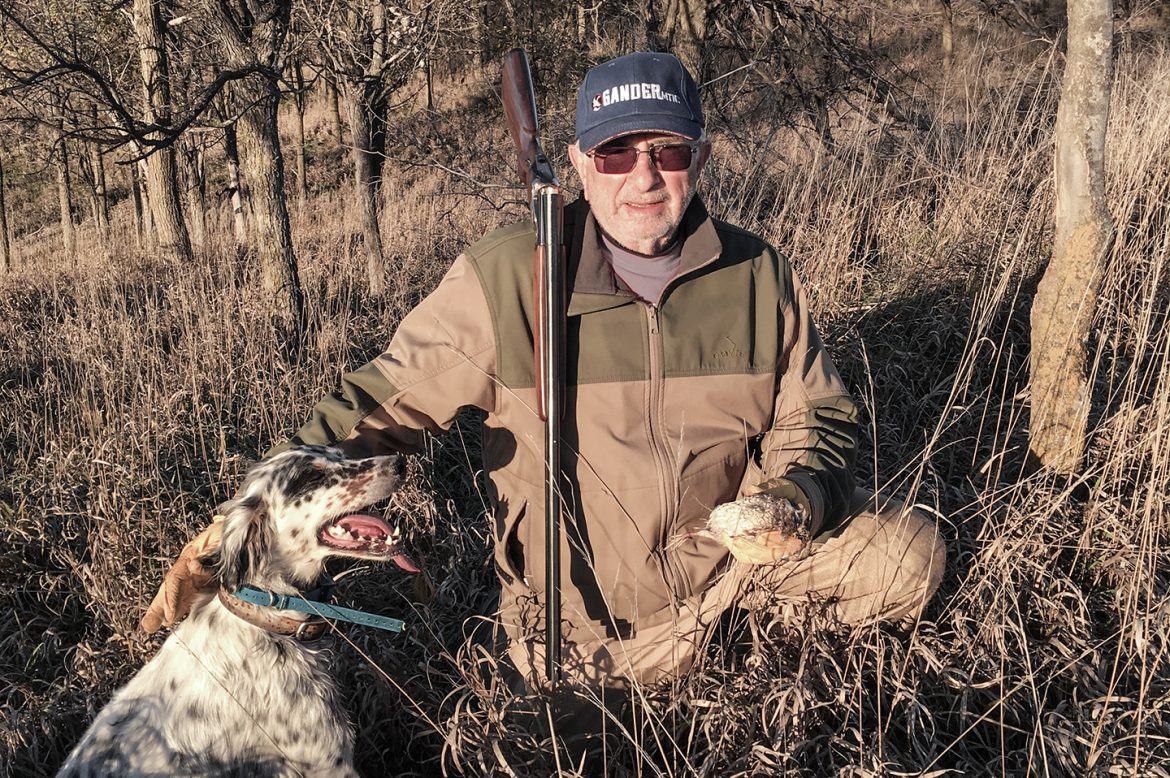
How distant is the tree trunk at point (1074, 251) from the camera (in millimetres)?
2965

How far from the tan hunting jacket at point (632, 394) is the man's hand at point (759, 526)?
271mm

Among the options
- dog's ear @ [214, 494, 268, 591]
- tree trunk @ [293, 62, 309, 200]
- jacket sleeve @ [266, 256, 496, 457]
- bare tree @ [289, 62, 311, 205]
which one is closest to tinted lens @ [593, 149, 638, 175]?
jacket sleeve @ [266, 256, 496, 457]

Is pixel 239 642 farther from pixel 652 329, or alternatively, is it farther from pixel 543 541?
pixel 652 329

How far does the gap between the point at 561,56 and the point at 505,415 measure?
7.73 m

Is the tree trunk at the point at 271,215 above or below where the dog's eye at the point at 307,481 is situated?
above

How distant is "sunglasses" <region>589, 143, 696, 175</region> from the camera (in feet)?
8.21

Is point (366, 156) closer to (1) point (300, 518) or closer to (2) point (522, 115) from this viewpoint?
(2) point (522, 115)

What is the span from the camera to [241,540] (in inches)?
82.1

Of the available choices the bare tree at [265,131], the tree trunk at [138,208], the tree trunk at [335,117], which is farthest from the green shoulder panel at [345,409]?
the tree trunk at [335,117]

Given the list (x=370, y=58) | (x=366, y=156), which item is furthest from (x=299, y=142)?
(x=370, y=58)

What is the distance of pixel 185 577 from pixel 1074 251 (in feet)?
10.5

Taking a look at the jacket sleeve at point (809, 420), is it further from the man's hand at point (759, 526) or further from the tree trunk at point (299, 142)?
the tree trunk at point (299, 142)

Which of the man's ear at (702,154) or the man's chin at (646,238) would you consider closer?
the man's chin at (646,238)

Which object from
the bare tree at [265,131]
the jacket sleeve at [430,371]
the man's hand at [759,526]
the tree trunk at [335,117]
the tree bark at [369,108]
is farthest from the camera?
the tree trunk at [335,117]
